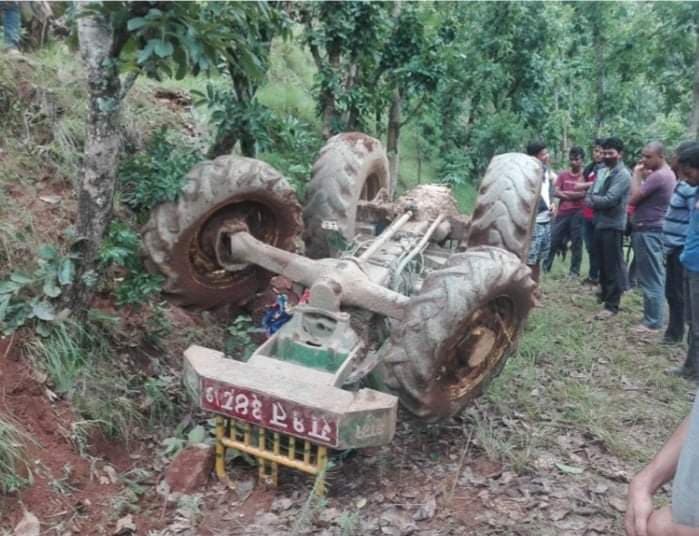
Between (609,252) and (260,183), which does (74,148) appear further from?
(609,252)

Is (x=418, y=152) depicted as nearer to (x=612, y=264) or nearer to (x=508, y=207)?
(x=612, y=264)

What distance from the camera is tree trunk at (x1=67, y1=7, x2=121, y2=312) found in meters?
3.54

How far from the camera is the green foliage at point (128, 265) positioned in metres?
3.90

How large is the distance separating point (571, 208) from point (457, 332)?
5169 millimetres

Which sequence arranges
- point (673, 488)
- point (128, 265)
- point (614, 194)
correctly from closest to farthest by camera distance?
point (673, 488) < point (128, 265) < point (614, 194)

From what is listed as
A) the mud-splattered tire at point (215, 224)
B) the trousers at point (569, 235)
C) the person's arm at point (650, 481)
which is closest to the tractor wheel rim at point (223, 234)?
the mud-splattered tire at point (215, 224)

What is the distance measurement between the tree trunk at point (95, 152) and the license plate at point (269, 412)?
1133mm

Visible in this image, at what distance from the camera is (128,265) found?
13.9 ft

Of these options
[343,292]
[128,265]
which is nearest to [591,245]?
[343,292]

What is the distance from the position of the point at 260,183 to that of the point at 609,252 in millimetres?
3714

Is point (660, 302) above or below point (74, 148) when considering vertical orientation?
below

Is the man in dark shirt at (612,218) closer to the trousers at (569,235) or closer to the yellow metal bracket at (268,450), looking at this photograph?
the trousers at (569,235)

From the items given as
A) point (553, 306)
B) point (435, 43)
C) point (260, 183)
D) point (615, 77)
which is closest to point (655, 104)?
point (615, 77)

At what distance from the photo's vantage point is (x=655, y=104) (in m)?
19.4
